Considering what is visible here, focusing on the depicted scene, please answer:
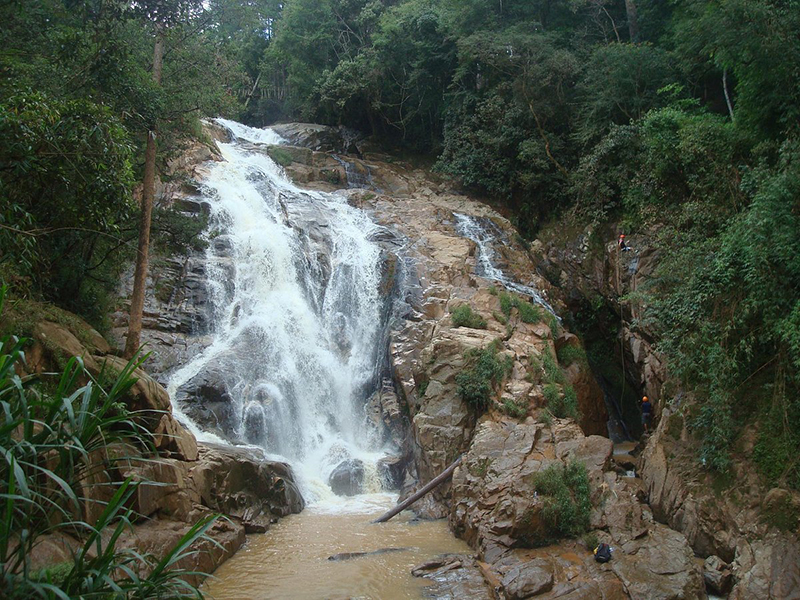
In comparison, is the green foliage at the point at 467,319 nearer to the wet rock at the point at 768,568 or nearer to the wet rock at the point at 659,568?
the wet rock at the point at 659,568

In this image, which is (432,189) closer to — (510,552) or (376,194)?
(376,194)

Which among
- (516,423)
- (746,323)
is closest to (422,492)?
(516,423)

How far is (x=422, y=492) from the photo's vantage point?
11.9 m

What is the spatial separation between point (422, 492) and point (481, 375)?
9.75 ft

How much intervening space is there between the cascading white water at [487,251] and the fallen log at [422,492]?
733cm

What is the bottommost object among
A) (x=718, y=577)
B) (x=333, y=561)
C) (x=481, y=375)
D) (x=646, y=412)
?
(x=718, y=577)

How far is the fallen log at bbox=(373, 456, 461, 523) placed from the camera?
11.6 metres

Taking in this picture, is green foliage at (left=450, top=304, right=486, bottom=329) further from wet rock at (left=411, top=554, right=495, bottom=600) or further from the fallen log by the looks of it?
wet rock at (left=411, top=554, right=495, bottom=600)

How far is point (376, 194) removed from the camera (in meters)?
24.6

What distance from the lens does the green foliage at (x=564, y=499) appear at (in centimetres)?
1001

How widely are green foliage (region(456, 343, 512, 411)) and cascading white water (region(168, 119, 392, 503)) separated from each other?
9.33 ft

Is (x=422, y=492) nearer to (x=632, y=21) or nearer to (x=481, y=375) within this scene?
(x=481, y=375)

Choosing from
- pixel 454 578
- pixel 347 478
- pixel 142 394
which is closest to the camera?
pixel 454 578

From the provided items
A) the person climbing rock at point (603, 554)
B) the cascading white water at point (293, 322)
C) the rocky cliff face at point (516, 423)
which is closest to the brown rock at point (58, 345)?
the rocky cliff face at point (516, 423)
